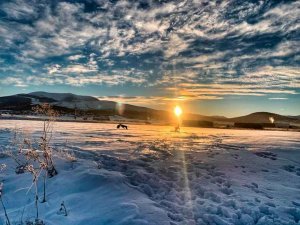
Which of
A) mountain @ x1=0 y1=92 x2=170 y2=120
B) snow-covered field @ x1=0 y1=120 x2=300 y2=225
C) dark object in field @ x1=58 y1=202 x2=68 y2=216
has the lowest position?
dark object in field @ x1=58 y1=202 x2=68 y2=216

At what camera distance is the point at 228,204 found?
27.1 ft

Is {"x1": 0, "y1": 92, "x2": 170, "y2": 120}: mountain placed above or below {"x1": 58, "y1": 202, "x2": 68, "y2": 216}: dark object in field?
above

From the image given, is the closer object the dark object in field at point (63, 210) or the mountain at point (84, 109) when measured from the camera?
the dark object in field at point (63, 210)

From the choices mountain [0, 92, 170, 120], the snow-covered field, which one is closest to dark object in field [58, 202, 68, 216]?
the snow-covered field

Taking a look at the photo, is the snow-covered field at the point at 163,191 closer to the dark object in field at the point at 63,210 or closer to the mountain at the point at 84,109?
the dark object in field at the point at 63,210

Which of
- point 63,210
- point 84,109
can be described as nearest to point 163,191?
point 63,210

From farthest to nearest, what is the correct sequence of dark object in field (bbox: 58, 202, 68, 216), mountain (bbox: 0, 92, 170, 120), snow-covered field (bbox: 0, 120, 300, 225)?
mountain (bbox: 0, 92, 170, 120), dark object in field (bbox: 58, 202, 68, 216), snow-covered field (bbox: 0, 120, 300, 225)

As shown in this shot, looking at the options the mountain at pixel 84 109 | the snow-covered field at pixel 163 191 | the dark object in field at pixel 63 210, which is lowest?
the dark object in field at pixel 63 210

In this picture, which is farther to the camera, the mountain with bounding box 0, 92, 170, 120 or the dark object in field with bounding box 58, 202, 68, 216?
the mountain with bounding box 0, 92, 170, 120

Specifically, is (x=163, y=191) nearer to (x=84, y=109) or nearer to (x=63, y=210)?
(x=63, y=210)

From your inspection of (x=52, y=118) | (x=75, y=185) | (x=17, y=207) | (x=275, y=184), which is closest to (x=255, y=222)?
(x=275, y=184)

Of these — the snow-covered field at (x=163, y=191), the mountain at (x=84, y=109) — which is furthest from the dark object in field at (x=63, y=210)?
the mountain at (x=84, y=109)

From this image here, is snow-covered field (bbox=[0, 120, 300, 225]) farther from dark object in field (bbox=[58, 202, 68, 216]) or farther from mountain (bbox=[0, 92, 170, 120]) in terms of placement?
mountain (bbox=[0, 92, 170, 120])

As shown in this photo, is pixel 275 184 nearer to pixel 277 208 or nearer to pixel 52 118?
pixel 277 208
